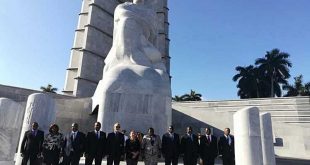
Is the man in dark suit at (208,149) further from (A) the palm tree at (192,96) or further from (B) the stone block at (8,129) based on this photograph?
(A) the palm tree at (192,96)

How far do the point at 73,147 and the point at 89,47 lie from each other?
24790 mm

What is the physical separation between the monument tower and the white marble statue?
1675 centimetres

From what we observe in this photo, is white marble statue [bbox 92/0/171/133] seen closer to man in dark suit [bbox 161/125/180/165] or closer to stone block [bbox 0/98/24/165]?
man in dark suit [bbox 161/125/180/165]

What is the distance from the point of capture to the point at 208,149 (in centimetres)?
706

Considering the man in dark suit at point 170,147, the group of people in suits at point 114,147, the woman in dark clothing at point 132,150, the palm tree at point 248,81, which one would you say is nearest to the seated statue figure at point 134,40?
the man in dark suit at point 170,147

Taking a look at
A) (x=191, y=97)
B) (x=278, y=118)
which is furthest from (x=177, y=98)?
(x=278, y=118)

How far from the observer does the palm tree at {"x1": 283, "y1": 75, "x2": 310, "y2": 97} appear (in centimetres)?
3781

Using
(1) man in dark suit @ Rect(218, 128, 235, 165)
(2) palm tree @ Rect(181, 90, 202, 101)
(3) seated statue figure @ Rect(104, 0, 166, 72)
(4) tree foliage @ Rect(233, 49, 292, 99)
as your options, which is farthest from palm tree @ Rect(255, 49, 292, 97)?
(1) man in dark suit @ Rect(218, 128, 235, 165)

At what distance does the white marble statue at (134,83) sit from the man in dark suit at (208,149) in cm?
358

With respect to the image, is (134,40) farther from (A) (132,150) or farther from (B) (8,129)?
(B) (8,129)

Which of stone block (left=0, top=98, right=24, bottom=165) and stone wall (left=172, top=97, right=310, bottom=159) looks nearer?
stone block (left=0, top=98, right=24, bottom=165)

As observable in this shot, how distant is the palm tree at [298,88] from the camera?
3781 centimetres

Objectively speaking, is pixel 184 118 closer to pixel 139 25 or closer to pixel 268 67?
pixel 139 25

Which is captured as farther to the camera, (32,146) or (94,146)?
(94,146)
